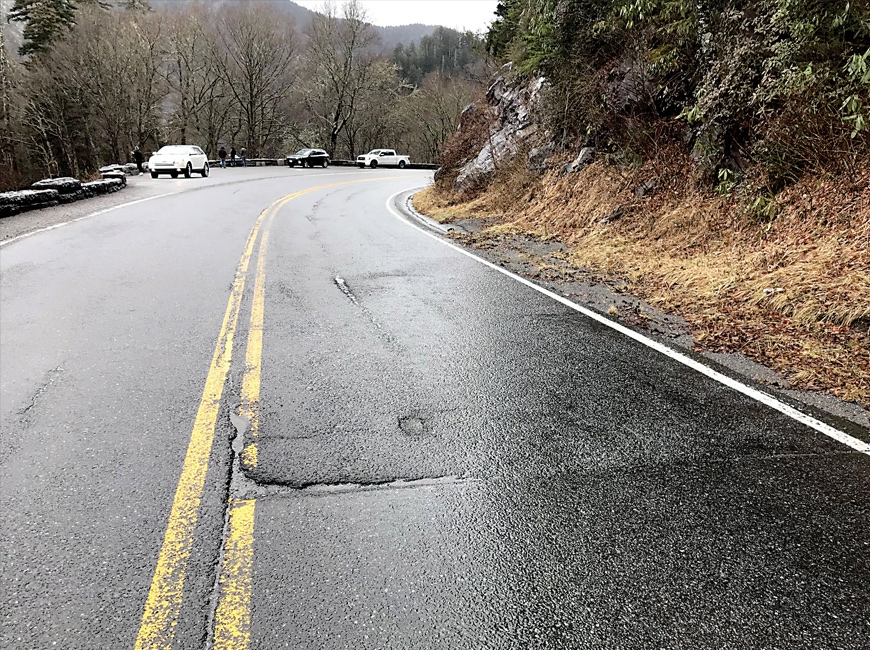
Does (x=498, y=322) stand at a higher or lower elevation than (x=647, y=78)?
lower

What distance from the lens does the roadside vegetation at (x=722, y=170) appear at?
242 inches

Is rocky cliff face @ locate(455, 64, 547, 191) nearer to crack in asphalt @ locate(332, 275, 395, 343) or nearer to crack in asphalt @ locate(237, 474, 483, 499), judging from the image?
crack in asphalt @ locate(332, 275, 395, 343)

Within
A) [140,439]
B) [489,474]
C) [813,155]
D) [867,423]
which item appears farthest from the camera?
[813,155]

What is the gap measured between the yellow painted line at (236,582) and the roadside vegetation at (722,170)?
434 cm

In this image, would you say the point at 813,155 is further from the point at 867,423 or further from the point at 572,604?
the point at 572,604

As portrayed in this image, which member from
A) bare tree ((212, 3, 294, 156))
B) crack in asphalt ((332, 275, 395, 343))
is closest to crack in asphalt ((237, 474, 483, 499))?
crack in asphalt ((332, 275, 395, 343))

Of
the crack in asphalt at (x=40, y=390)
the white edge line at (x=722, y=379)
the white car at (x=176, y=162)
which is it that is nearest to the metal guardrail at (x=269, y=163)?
the white car at (x=176, y=162)

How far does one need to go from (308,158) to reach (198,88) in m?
18.1

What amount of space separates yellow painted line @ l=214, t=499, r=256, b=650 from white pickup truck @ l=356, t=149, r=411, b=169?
50.8 metres

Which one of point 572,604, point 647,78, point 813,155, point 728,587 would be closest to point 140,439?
point 572,604

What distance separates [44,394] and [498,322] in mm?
4258

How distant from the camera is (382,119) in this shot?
6494 centimetres

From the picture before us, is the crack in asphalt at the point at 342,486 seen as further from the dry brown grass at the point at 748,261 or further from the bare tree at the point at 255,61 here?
the bare tree at the point at 255,61

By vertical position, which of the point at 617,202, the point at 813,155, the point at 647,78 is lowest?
the point at 617,202
